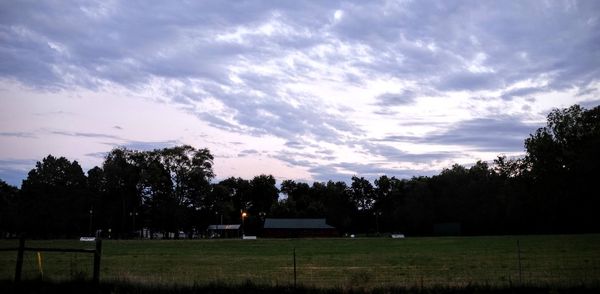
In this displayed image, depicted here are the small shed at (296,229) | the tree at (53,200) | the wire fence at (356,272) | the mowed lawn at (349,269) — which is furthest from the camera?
the small shed at (296,229)

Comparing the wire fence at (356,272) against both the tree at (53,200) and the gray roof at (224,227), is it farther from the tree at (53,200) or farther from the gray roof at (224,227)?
the gray roof at (224,227)

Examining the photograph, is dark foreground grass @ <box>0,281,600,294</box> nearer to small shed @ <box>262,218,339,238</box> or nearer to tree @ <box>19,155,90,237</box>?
tree @ <box>19,155,90,237</box>

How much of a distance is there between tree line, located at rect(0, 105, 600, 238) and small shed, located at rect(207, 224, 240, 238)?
3.15 m

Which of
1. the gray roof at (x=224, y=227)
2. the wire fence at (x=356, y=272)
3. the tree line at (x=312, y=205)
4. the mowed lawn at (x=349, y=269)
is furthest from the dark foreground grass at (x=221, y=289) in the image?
the gray roof at (x=224, y=227)

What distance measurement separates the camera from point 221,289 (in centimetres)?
1433

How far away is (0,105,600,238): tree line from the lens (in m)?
88.5

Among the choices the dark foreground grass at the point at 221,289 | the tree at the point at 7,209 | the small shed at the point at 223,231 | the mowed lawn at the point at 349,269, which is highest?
the tree at the point at 7,209

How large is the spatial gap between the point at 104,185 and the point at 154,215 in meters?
13.6

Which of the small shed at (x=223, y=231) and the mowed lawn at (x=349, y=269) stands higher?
the mowed lawn at (x=349, y=269)

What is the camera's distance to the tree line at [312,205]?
88500 millimetres

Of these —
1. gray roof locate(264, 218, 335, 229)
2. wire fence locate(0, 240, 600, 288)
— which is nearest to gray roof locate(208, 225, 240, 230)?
gray roof locate(264, 218, 335, 229)

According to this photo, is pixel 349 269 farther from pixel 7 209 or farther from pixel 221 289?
pixel 7 209

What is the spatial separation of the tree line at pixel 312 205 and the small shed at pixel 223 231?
3150mm

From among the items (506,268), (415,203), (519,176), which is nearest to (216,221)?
(415,203)
